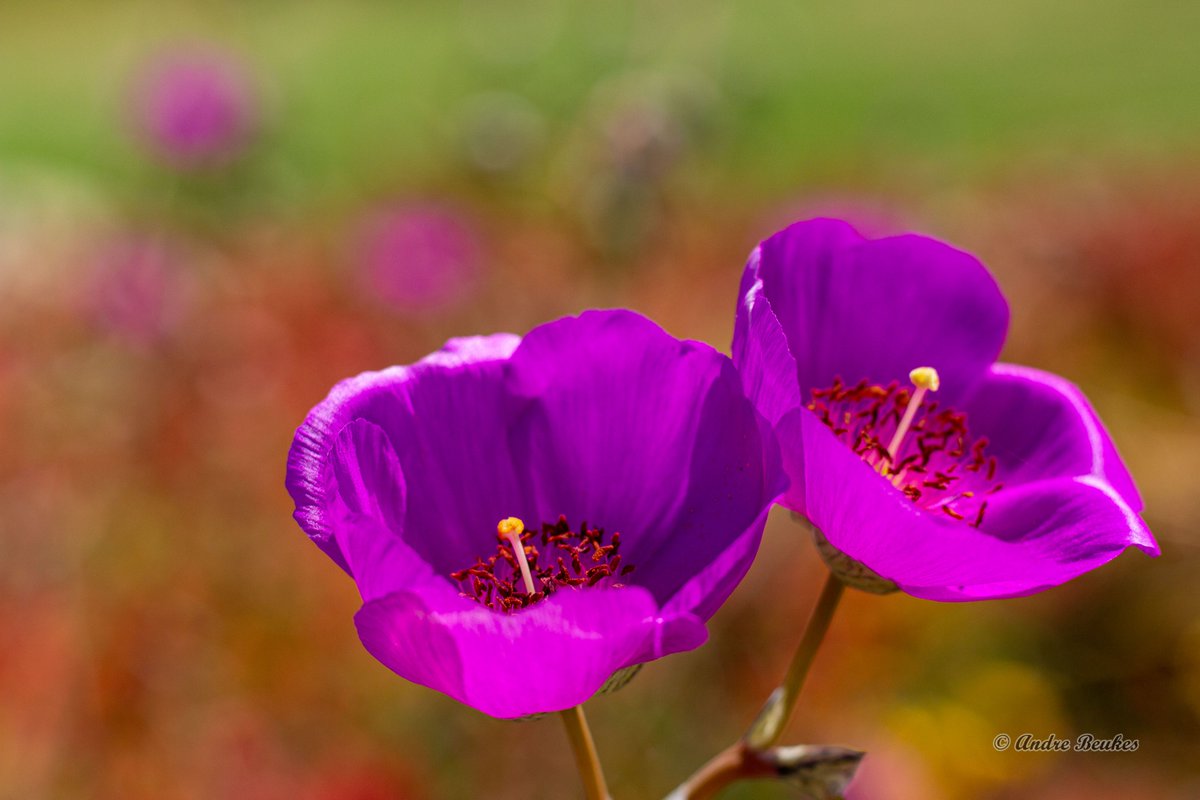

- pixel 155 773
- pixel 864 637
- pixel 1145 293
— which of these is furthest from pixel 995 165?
pixel 155 773

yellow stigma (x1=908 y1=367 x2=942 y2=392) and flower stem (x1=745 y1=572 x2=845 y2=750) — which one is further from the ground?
yellow stigma (x1=908 y1=367 x2=942 y2=392)

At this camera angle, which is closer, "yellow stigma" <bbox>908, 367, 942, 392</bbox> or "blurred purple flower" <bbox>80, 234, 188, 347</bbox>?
"yellow stigma" <bbox>908, 367, 942, 392</bbox>

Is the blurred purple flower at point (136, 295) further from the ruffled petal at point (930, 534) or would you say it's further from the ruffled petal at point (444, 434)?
the ruffled petal at point (930, 534)

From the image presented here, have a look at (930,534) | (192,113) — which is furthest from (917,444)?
(192,113)

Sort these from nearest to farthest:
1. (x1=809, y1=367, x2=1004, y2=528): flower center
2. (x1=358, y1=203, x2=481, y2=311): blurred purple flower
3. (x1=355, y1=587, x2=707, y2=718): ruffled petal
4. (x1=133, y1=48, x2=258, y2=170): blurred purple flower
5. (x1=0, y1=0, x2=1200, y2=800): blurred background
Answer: (x1=355, y1=587, x2=707, y2=718): ruffled petal, (x1=809, y1=367, x2=1004, y2=528): flower center, (x1=0, y1=0, x2=1200, y2=800): blurred background, (x1=358, y1=203, x2=481, y2=311): blurred purple flower, (x1=133, y1=48, x2=258, y2=170): blurred purple flower

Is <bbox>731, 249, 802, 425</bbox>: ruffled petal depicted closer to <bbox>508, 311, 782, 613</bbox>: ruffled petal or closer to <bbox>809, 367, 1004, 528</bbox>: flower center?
<bbox>508, 311, 782, 613</bbox>: ruffled petal

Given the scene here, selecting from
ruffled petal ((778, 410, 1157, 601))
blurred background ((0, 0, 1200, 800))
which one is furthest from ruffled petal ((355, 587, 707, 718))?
blurred background ((0, 0, 1200, 800))

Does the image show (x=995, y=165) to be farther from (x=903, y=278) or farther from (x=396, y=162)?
(x=903, y=278)
